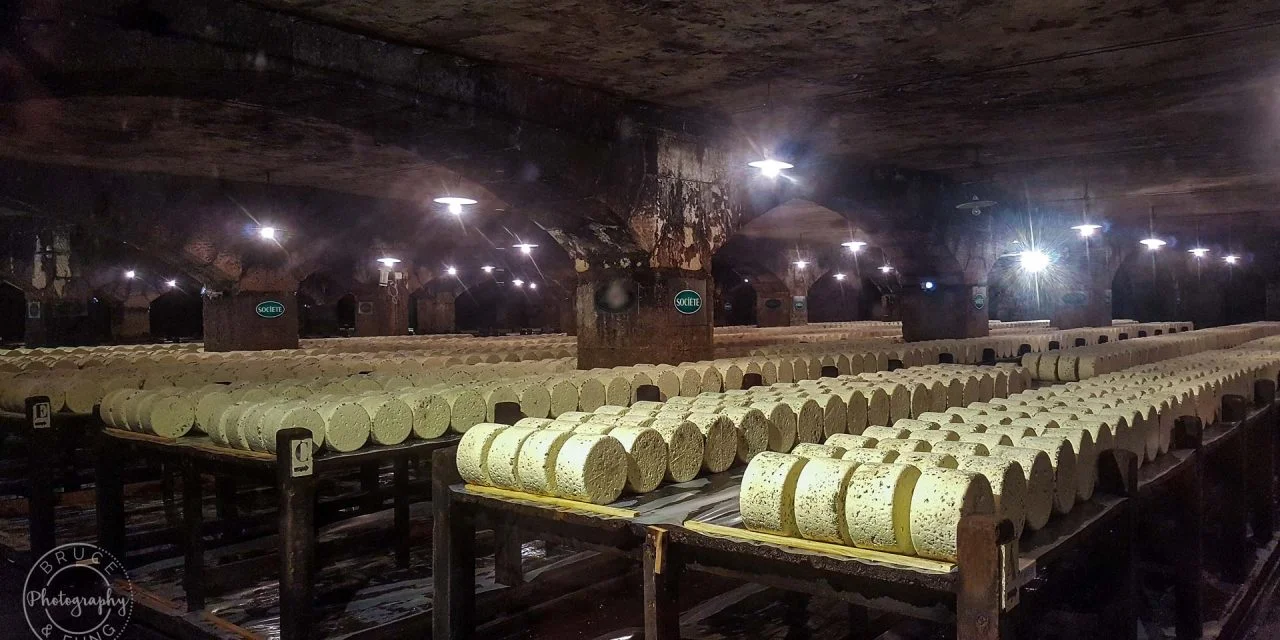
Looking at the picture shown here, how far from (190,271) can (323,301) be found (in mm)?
11593

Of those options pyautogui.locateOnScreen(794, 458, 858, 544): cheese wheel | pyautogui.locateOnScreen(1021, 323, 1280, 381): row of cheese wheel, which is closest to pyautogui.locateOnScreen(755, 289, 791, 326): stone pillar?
pyautogui.locateOnScreen(1021, 323, 1280, 381): row of cheese wheel

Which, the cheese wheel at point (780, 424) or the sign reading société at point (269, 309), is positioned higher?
the sign reading société at point (269, 309)

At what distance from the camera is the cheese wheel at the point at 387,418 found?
5.46 meters

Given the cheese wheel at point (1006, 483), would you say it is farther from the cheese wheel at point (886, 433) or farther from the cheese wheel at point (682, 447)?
the cheese wheel at point (682, 447)

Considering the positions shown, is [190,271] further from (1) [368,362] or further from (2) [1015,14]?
(2) [1015,14]

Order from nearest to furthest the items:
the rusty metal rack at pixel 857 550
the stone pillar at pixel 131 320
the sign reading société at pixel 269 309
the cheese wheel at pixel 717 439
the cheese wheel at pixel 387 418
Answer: the rusty metal rack at pixel 857 550 → the cheese wheel at pixel 717 439 → the cheese wheel at pixel 387 418 → the sign reading société at pixel 269 309 → the stone pillar at pixel 131 320

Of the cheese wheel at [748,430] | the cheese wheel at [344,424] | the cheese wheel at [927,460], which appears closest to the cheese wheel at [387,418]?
the cheese wheel at [344,424]

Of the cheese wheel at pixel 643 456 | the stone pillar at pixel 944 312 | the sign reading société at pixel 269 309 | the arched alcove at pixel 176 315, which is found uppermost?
the arched alcove at pixel 176 315

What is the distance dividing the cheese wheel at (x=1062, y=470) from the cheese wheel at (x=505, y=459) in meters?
2.32

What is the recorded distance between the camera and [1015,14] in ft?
19.9

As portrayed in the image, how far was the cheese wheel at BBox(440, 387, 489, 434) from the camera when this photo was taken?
596 centimetres

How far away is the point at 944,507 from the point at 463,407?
394 centimetres

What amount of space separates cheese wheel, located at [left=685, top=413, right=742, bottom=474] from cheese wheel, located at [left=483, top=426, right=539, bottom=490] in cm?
90

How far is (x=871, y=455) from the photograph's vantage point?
357 cm
